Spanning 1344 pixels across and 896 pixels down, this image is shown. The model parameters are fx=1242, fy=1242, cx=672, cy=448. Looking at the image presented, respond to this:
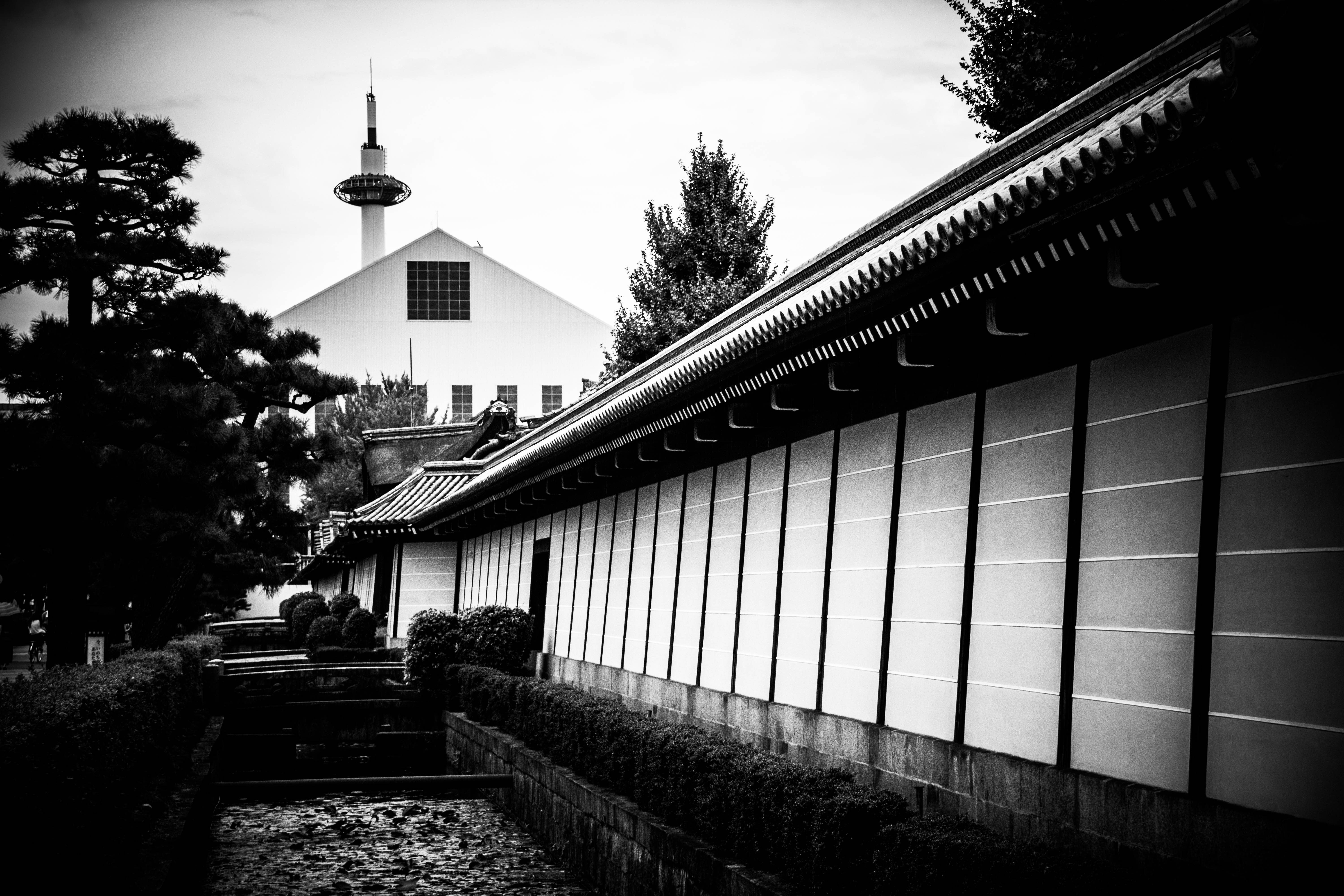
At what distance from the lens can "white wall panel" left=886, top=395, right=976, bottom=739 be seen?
8.20 meters

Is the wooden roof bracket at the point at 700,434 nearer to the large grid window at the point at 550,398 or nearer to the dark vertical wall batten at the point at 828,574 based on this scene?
the dark vertical wall batten at the point at 828,574

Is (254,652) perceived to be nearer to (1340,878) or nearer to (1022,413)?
(1022,413)

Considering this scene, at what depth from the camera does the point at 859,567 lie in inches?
379

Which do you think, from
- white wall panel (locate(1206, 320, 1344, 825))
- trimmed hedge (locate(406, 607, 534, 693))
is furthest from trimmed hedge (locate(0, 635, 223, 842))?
white wall panel (locate(1206, 320, 1344, 825))

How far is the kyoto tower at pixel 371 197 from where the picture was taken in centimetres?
6312

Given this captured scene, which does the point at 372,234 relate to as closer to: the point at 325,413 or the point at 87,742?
the point at 325,413

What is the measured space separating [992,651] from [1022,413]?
4.88ft

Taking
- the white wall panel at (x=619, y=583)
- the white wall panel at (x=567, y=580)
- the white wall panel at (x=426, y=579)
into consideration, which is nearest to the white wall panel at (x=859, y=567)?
the white wall panel at (x=619, y=583)

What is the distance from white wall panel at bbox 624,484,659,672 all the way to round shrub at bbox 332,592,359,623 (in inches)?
742

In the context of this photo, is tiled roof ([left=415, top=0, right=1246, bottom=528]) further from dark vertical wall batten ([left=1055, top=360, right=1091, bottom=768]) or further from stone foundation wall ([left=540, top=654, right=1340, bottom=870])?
stone foundation wall ([left=540, top=654, right=1340, bottom=870])

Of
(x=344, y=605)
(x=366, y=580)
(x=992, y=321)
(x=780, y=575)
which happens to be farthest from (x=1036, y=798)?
(x=366, y=580)

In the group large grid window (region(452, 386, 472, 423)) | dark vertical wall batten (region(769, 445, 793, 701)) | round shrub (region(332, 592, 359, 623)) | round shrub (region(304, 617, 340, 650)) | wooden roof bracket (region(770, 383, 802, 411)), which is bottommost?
round shrub (region(304, 617, 340, 650))

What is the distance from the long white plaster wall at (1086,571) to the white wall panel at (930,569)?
2cm

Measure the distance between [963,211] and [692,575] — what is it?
7.92 meters
